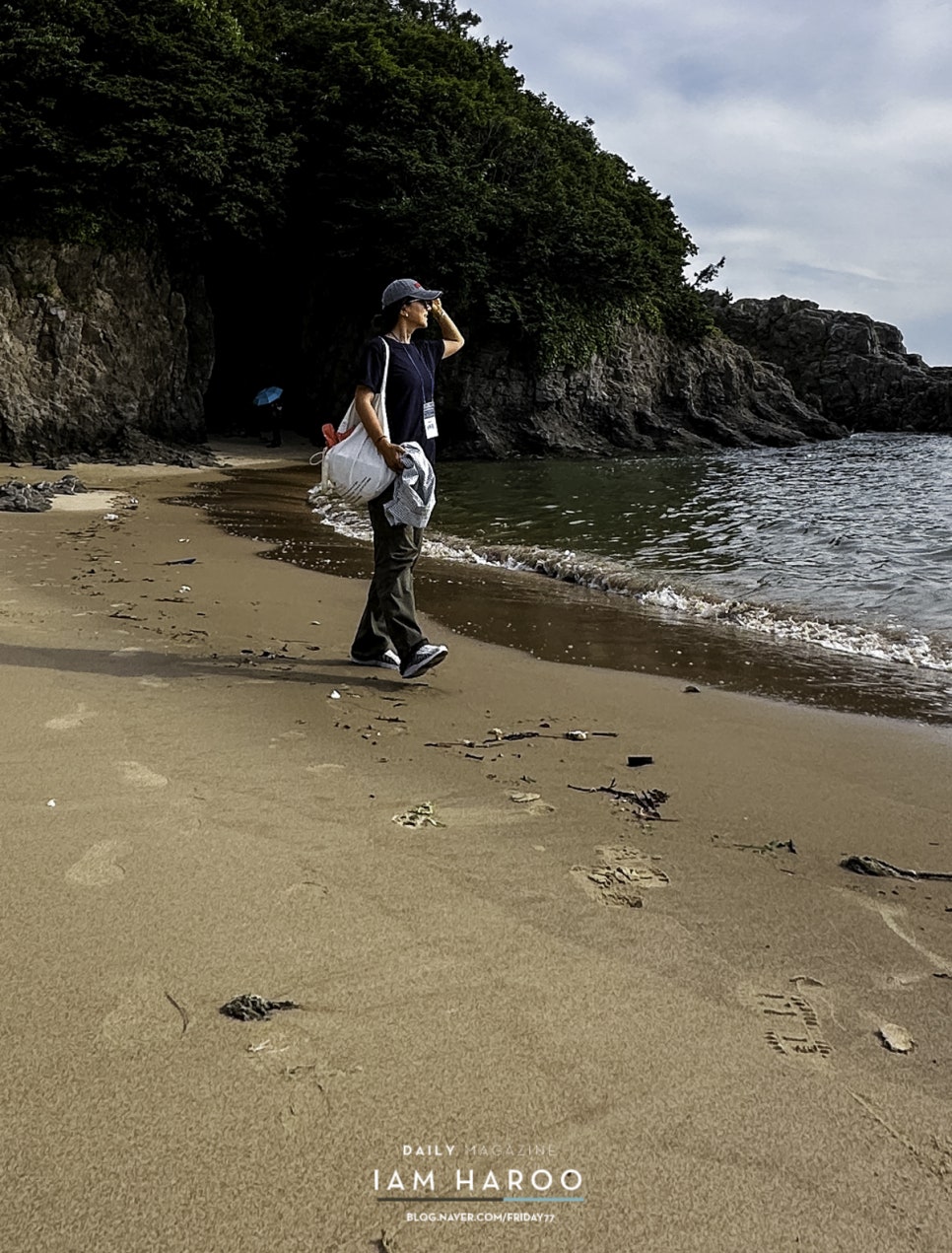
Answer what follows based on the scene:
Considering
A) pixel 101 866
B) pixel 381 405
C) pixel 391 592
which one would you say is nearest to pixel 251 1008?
pixel 101 866

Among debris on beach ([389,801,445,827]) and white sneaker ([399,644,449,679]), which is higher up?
white sneaker ([399,644,449,679])

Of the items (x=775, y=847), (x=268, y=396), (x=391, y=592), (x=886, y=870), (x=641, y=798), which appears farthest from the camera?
(x=268, y=396)

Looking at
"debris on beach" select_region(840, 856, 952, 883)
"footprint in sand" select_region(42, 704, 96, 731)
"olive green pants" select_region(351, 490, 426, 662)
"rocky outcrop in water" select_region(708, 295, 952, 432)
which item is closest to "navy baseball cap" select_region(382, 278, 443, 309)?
"olive green pants" select_region(351, 490, 426, 662)

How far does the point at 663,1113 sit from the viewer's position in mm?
1661

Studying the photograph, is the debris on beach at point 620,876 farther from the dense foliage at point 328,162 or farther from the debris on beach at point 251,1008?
the dense foliage at point 328,162

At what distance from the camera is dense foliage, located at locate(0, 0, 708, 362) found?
19.5 meters

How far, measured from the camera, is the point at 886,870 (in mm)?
2746

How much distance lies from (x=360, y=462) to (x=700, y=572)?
5.04m

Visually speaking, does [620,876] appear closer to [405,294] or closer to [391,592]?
[391,592]

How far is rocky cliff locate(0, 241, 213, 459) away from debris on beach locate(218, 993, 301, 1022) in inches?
756

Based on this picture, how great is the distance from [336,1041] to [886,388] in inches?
2147

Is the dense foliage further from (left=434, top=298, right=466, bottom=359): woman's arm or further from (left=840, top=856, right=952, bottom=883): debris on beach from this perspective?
(left=840, top=856, right=952, bottom=883): debris on beach

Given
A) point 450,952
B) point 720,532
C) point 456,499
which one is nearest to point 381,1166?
point 450,952

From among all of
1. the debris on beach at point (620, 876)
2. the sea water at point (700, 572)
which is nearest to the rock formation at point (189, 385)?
the sea water at point (700, 572)
